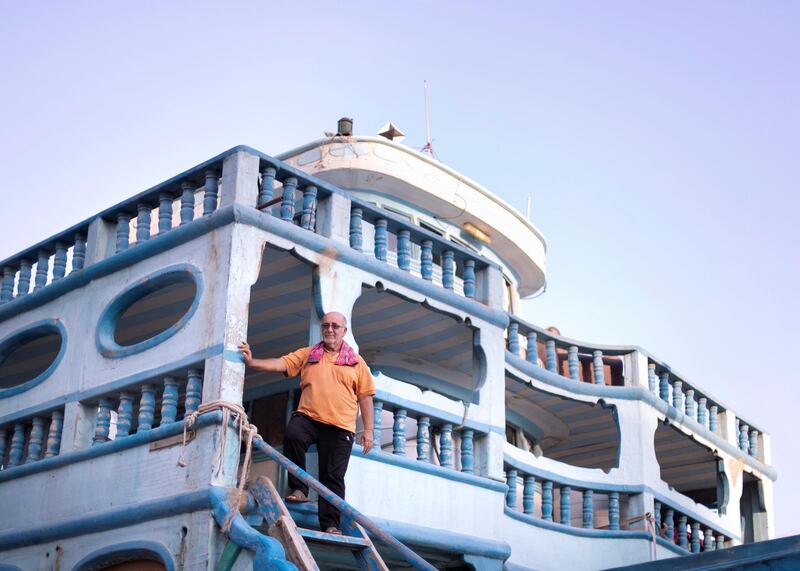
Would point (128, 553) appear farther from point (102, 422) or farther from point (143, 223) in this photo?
point (143, 223)

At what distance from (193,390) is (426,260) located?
9.38 feet

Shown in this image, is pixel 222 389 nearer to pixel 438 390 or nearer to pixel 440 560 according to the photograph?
pixel 440 560

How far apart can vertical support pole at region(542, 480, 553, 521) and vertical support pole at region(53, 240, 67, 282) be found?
5150mm

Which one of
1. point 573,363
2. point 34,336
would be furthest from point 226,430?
point 573,363

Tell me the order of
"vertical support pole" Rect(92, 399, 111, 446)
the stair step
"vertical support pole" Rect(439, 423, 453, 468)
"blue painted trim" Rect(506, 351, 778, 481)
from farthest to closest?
"blue painted trim" Rect(506, 351, 778, 481) < "vertical support pole" Rect(439, 423, 453, 468) < "vertical support pole" Rect(92, 399, 111, 446) < the stair step

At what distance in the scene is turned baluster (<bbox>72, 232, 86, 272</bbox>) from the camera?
1021cm

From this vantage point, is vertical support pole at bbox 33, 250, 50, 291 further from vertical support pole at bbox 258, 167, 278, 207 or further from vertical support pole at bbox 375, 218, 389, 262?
vertical support pole at bbox 375, 218, 389, 262

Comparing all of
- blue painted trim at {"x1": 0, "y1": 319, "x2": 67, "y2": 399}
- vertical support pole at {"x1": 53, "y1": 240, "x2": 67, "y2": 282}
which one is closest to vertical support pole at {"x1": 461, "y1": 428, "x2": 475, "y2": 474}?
blue painted trim at {"x1": 0, "y1": 319, "x2": 67, "y2": 399}

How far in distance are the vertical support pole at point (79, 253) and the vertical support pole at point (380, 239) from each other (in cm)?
261

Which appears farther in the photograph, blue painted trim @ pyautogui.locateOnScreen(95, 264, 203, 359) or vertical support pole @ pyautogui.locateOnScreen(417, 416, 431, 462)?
vertical support pole @ pyautogui.locateOnScreen(417, 416, 431, 462)

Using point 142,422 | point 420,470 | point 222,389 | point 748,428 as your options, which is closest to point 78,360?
point 142,422

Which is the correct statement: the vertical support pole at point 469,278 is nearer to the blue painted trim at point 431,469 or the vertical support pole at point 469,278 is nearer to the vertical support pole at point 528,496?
the blue painted trim at point 431,469

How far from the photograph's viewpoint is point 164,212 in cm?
955

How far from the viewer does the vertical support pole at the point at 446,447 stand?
990cm
